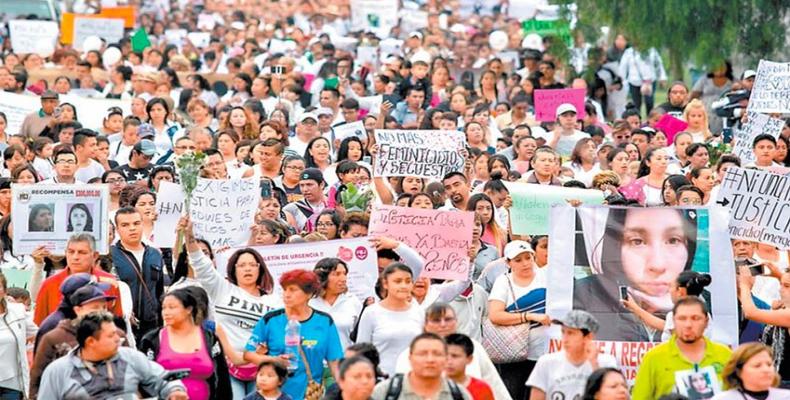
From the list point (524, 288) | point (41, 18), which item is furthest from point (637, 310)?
point (41, 18)

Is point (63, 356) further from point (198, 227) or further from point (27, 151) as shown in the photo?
point (27, 151)

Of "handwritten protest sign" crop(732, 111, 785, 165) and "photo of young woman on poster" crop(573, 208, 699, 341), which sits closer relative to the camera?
"photo of young woman on poster" crop(573, 208, 699, 341)

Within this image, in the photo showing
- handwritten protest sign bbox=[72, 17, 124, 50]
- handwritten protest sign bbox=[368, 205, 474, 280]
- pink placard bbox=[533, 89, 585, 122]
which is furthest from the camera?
handwritten protest sign bbox=[72, 17, 124, 50]

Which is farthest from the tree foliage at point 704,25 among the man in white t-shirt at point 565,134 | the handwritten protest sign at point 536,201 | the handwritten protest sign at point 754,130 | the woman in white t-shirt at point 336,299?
the woman in white t-shirt at point 336,299

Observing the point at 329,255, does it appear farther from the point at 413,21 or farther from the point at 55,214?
the point at 413,21

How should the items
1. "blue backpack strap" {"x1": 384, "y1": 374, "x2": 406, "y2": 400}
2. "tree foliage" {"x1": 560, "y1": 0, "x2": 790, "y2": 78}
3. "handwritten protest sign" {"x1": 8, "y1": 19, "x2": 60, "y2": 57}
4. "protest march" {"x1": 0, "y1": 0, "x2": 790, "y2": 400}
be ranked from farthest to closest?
"handwritten protest sign" {"x1": 8, "y1": 19, "x2": 60, "y2": 57} → "tree foliage" {"x1": 560, "y1": 0, "x2": 790, "y2": 78} → "protest march" {"x1": 0, "y1": 0, "x2": 790, "y2": 400} → "blue backpack strap" {"x1": 384, "y1": 374, "x2": 406, "y2": 400}

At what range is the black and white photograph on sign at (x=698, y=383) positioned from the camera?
512 inches

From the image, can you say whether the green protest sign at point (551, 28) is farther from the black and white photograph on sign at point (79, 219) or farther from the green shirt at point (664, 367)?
the green shirt at point (664, 367)

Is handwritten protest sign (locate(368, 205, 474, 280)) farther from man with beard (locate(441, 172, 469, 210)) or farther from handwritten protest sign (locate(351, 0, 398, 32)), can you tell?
handwritten protest sign (locate(351, 0, 398, 32))

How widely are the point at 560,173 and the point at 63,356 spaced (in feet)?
26.0

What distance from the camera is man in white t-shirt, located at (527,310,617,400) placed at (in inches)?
519

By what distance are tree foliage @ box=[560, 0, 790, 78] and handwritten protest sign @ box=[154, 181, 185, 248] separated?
40.3 feet

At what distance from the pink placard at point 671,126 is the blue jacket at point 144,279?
911 cm

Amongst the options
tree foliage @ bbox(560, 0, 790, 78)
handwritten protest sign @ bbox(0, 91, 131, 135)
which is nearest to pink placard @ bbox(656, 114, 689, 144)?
tree foliage @ bbox(560, 0, 790, 78)
